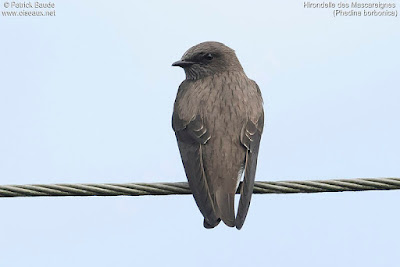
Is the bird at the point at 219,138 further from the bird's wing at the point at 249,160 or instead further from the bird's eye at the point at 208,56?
the bird's eye at the point at 208,56

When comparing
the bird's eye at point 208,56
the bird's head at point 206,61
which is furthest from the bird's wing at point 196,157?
the bird's eye at point 208,56

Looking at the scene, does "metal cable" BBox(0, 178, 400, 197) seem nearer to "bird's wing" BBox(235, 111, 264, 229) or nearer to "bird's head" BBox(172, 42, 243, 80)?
"bird's wing" BBox(235, 111, 264, 229)

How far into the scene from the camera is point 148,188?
6453 mm

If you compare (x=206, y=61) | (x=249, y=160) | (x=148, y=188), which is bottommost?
(x=148, y=188)

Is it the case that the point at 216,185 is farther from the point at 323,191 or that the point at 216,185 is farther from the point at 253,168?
the point at 323,191

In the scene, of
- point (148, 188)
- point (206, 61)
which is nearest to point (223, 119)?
point (206, 61)

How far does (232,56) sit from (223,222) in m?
2.63

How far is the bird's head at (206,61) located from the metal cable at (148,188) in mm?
2392

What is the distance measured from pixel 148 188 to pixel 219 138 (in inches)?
55.9

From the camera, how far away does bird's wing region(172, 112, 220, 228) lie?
23.6ft

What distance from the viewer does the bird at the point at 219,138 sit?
7258 mm

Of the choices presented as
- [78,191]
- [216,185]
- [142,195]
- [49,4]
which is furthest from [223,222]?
[49,4]

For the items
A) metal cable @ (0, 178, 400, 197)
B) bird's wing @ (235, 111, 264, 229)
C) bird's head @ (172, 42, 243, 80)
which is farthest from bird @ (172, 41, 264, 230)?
metal cable @ (0, 178, 400, 197)

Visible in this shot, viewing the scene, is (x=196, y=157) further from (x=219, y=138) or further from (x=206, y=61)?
(x=206, y=61)
